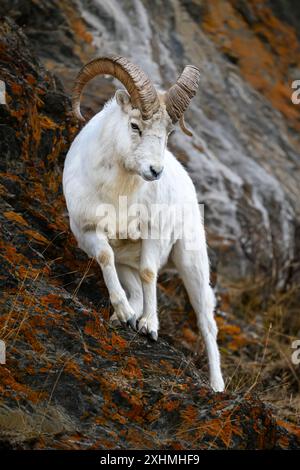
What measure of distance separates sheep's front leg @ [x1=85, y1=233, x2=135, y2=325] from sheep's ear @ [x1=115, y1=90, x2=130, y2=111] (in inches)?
42.8

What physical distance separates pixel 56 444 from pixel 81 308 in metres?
1.43

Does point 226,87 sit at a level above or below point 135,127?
below

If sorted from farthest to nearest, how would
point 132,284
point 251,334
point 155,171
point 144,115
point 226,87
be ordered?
point 226,87 < point 251,334 < point 132,284 < point 144,115 < point 155,171

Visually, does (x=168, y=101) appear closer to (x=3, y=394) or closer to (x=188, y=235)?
(x=188, y=235)

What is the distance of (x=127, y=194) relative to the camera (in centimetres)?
724

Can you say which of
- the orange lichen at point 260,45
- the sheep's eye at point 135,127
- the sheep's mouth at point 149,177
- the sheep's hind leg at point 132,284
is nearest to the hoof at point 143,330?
the sheep's hind leg at point 132,284

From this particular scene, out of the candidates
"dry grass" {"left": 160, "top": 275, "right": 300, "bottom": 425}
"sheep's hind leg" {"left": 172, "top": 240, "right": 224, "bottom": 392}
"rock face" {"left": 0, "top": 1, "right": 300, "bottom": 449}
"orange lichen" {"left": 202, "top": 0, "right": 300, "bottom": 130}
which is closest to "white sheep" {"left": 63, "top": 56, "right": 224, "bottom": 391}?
"sheep's hind leg" {"left": 172, "top": 240, "right": 224, "bottom": 392}

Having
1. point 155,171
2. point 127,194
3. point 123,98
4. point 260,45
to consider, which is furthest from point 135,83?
point 260,45

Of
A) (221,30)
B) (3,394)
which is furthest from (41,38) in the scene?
(3,394)

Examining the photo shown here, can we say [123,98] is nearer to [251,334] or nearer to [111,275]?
[111,275]

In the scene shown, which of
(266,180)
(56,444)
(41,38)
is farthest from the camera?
(266,180)

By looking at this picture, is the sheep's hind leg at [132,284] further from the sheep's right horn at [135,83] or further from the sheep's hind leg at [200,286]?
the sheep's right horn at [135,83]

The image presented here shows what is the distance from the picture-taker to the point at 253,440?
5.84 metres

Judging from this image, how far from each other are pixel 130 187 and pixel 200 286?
1.46 metres
